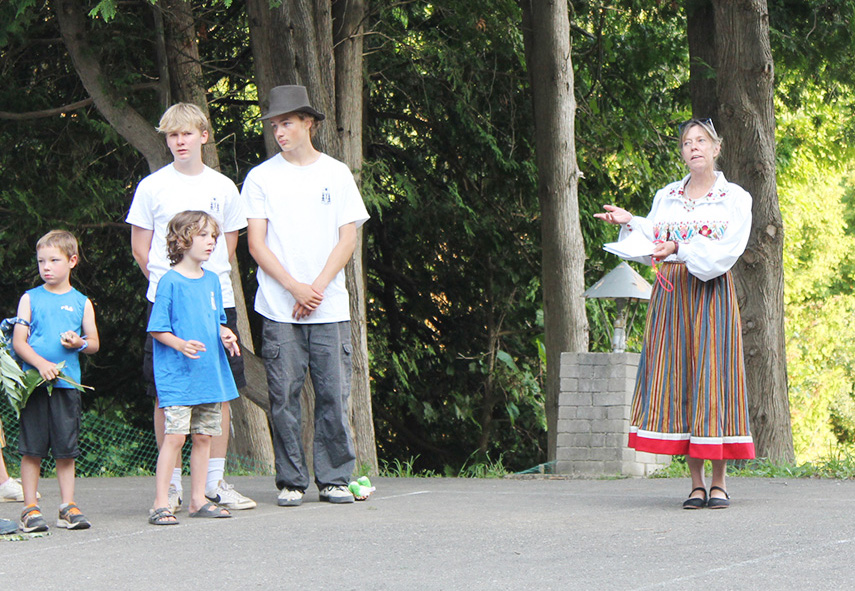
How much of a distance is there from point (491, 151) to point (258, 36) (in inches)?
205

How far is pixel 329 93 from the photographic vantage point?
1045 cm

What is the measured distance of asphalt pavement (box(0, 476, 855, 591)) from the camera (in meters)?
4.16

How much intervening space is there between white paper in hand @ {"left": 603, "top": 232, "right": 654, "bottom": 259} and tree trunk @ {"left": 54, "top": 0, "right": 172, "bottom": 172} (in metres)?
6.56

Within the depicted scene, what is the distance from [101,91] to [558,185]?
4.87 m

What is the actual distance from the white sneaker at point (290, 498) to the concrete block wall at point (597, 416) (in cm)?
395

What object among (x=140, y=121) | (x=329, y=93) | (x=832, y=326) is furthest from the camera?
(x=832, y=326)

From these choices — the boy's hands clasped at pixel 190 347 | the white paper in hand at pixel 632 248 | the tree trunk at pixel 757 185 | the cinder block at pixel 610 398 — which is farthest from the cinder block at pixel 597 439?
the boy's hands clasped at pixel 190 347

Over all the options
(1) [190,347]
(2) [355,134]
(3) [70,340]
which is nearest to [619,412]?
(2) [355,134]

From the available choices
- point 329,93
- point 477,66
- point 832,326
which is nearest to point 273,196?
point 329,93

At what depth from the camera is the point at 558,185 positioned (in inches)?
504

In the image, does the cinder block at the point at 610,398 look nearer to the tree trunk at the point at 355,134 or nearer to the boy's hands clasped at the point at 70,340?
the tree trunk at the point at 355,134

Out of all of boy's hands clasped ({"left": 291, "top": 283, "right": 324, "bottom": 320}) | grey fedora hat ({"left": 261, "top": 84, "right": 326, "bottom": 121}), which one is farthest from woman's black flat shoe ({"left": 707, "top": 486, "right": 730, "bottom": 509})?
grey fedora hat ({"left": 261, "top": 84, "right": 326, "bottom": 121})

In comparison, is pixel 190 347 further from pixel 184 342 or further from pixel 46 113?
pixel 46 113

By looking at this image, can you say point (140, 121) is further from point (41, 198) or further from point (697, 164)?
point (697, 164)
